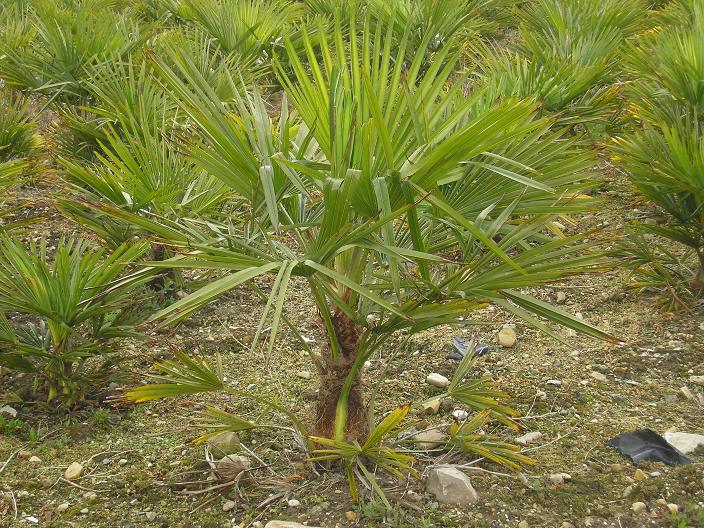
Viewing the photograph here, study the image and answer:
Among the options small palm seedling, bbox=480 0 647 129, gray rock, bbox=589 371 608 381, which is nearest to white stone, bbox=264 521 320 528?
gray rock, bbox=589 371 608 381

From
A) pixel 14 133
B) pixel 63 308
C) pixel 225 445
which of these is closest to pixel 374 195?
pixel 225 445

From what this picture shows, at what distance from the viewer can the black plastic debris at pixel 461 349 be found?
3.07 meters

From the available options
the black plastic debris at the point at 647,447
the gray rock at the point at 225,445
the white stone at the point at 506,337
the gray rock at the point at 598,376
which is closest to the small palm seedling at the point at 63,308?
the gray rock at the point at 225,445

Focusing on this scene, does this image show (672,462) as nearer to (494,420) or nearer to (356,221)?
(494,420)

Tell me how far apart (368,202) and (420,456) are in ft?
3.15

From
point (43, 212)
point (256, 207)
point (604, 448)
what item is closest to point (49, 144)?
point (43, 212)

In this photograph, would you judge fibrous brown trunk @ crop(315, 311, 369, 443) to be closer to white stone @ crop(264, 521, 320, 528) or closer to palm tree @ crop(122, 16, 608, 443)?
palm tree @ crop(122, 16, 608, 443)

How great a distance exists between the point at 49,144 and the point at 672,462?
3.00 metres

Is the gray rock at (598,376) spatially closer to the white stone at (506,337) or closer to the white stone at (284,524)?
the white stone at (506,337)

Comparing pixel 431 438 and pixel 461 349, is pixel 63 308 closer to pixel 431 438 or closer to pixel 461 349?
pixel 431 438

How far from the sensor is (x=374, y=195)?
5.78 feet

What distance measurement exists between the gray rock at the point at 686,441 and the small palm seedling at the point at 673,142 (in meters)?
0.92

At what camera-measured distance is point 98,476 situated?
2412mm

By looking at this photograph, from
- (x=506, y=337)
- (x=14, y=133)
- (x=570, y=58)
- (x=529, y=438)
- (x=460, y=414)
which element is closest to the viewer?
(x=529, y=438)
